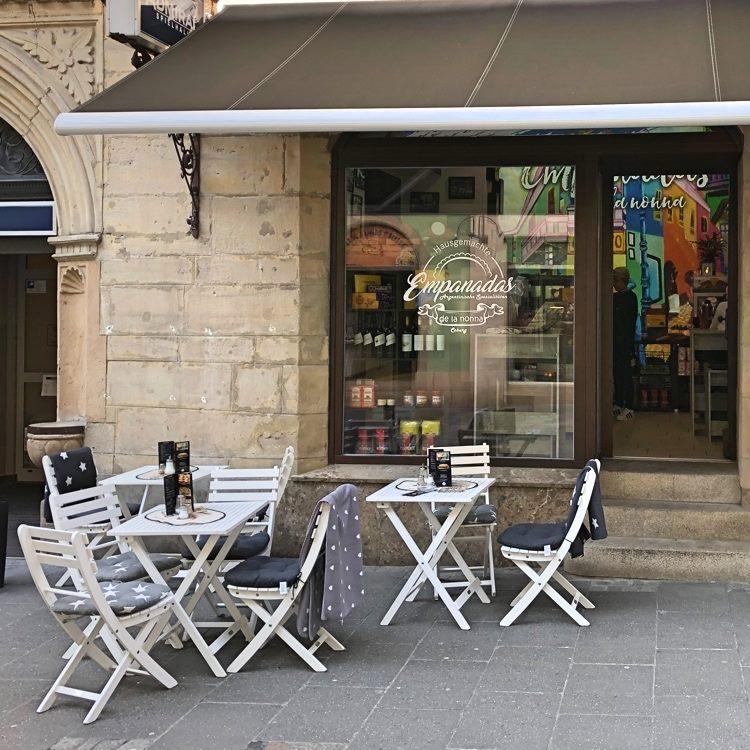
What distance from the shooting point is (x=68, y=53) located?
8.28 metres

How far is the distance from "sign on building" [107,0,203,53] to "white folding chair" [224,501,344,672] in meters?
3.66

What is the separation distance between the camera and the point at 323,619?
5.38m

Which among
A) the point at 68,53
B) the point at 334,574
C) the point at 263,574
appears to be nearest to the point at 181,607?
the point at 263,574

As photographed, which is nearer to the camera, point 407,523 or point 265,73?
point 265,73

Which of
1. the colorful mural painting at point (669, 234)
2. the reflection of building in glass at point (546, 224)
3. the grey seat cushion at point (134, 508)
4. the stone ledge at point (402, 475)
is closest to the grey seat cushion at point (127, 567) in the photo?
the grey seat cushion at point (134, 508)

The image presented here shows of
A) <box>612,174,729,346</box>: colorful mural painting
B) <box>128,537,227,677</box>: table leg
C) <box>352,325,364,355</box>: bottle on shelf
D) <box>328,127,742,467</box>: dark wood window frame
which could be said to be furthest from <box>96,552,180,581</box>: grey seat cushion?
<box>612,174,729,346</box>: colorful mural painting

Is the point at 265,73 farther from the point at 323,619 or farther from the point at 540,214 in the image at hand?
the point at 323,619

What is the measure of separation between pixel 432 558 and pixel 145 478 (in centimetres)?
202

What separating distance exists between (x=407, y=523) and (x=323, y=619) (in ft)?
7.87

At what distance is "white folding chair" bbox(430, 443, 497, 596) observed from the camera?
6891mm

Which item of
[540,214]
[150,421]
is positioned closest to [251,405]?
[150,421]

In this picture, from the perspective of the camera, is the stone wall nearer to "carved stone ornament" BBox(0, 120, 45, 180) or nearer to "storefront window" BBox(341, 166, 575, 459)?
"storefront window" BBox(341, 166, 575, 459)

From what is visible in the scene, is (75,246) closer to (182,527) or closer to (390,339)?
(390,339)

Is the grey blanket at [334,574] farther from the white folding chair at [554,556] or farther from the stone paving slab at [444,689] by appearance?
the white folding chair at [554,556]
